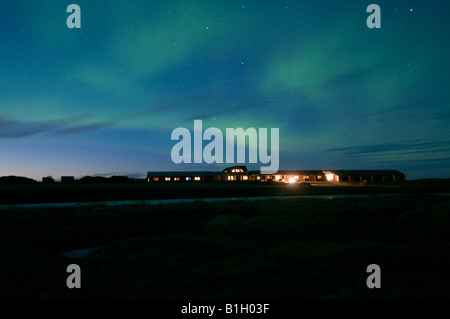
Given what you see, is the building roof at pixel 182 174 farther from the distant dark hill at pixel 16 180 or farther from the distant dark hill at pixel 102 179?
the distant dark hill at pixel 16 180

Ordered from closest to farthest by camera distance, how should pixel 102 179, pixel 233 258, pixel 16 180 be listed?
pixel 233 258, pixel 16 180, pixel 102 179

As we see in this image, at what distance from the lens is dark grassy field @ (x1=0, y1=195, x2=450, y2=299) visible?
739 cm

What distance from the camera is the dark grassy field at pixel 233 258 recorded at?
739 centimetres

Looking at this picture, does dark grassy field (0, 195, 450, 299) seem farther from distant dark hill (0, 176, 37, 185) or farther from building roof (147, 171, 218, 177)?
distant dark hill (0, 176, 37, 185)

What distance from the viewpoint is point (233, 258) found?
9.75 m

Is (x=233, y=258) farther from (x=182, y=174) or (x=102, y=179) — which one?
(x=102, y=179)

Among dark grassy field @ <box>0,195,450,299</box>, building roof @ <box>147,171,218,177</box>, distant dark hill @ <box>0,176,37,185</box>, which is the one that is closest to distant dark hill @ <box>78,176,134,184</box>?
building roof @ <box>147,171,218,177</box>

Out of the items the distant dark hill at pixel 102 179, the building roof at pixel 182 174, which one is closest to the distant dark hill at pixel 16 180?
the distant dark hill at pixel 102 179

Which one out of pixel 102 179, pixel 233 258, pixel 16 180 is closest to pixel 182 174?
pixel 102 179

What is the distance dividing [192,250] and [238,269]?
7.95ft
